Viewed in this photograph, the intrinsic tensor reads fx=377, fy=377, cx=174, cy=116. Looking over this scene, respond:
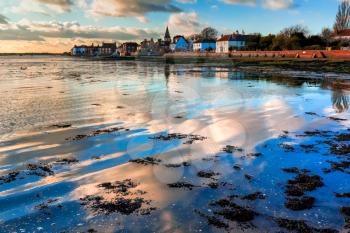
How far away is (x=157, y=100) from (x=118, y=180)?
13.9 metres

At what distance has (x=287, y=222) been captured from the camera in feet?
20.9

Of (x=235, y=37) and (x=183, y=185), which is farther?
(x=235, y=37)

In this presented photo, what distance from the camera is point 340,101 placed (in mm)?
21891

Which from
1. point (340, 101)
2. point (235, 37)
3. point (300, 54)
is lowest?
point (340, 101)

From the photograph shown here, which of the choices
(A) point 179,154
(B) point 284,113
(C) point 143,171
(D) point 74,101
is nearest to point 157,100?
(D) point 74,101

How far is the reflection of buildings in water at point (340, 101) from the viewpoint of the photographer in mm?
19109

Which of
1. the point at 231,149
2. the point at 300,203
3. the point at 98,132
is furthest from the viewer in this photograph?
the point at 98,132

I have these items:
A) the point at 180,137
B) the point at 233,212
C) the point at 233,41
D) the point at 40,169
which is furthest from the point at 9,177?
the point at 233,41

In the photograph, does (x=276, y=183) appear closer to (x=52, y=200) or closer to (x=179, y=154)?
(x=179, y=154)

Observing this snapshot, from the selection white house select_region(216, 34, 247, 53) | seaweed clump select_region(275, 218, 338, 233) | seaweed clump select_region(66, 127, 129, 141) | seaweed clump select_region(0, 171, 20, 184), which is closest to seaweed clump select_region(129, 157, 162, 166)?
seaweed clump select_region(0, 171, 20, 184)

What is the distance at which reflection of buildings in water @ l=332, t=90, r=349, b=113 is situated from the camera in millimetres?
19109

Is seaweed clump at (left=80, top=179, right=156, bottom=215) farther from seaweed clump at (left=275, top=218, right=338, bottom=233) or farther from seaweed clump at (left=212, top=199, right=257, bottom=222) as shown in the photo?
seaweed clump at (left=275, top=218, right=338, bottom=233)

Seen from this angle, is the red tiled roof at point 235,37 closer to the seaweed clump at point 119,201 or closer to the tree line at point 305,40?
the tree line at point 305,40

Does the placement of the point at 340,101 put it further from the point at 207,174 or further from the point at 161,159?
the point at 207,174
